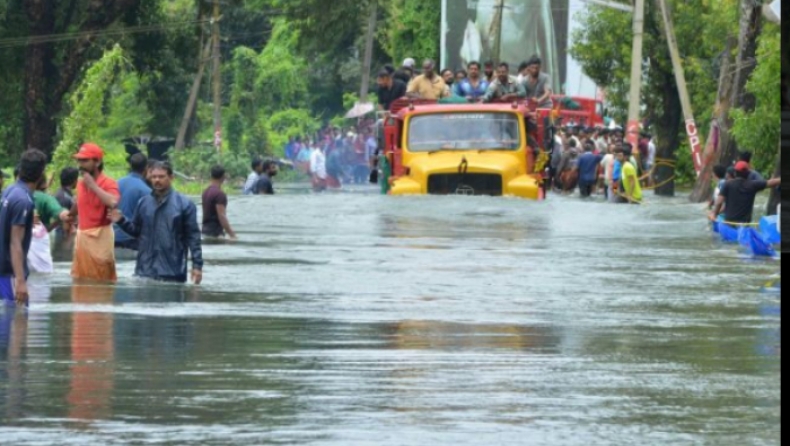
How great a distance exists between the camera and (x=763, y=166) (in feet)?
111

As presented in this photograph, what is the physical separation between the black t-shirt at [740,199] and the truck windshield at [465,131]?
7302mm

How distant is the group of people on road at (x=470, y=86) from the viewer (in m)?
34.9

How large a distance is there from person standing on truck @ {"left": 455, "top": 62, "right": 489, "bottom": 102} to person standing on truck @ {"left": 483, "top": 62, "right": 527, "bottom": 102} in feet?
1.48

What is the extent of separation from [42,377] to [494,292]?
7223 millimetres

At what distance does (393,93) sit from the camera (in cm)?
3584

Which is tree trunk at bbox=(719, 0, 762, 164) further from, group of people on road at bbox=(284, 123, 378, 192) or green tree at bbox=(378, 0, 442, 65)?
green tree at bbox=(378, 0, 442, 65)

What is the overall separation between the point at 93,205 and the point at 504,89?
1795 cm

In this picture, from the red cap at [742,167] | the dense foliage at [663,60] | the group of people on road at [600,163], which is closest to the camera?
the red cap at [742,167]

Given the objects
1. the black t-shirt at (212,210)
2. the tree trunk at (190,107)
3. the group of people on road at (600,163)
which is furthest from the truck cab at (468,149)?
the tree trunk at (190,107)

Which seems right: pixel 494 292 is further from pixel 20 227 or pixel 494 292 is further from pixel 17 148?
pixel 17 148

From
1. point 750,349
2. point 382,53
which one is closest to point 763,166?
point 750,349

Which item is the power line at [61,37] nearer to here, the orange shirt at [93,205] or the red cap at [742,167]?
the red cap at [742,167]

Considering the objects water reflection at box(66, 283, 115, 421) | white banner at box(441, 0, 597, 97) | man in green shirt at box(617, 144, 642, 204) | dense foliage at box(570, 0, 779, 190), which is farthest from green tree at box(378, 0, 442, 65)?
water reflection at box(66, 283, 115, 421)

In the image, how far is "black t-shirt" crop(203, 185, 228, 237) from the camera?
25734 mm
